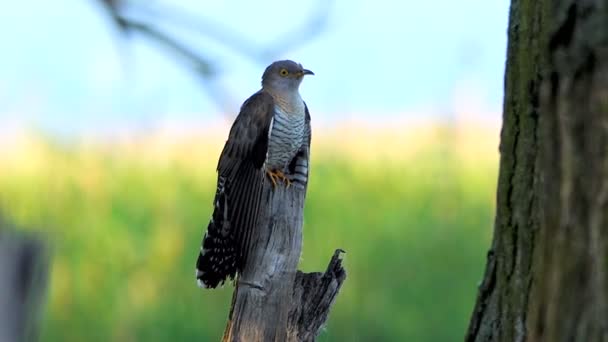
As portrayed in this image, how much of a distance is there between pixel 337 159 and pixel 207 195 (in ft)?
3.19

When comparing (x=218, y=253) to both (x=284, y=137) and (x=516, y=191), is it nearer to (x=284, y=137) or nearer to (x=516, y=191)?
(x=284, y=137)

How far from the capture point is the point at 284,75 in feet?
16.4

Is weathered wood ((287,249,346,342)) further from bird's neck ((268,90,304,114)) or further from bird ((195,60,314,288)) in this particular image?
bird's neck ((268,90,304,114))

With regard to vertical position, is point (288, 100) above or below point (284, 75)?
below

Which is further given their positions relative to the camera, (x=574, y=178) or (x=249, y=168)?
(x=249, y=168)

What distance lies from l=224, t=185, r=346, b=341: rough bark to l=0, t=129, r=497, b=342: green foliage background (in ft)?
11.5

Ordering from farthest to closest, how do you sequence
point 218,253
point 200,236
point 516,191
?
1. point 200,236
2. point 218,253
3. point 516,191

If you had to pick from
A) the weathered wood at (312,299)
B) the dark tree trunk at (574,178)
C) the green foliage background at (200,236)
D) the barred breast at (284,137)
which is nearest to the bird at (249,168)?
the barred breast at (284,137)

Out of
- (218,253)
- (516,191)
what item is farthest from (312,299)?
(516,191)

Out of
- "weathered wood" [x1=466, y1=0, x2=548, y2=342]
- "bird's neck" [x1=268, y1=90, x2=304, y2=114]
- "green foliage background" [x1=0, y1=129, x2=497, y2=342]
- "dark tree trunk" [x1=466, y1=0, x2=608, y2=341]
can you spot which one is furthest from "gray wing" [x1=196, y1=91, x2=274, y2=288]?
"green foliage background" [x1=0, y1=129, x2=497, y2=342]

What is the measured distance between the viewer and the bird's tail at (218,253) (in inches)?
144

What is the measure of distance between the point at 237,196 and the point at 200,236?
3866mm

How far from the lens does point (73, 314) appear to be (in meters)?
7.53

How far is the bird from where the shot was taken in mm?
3697
